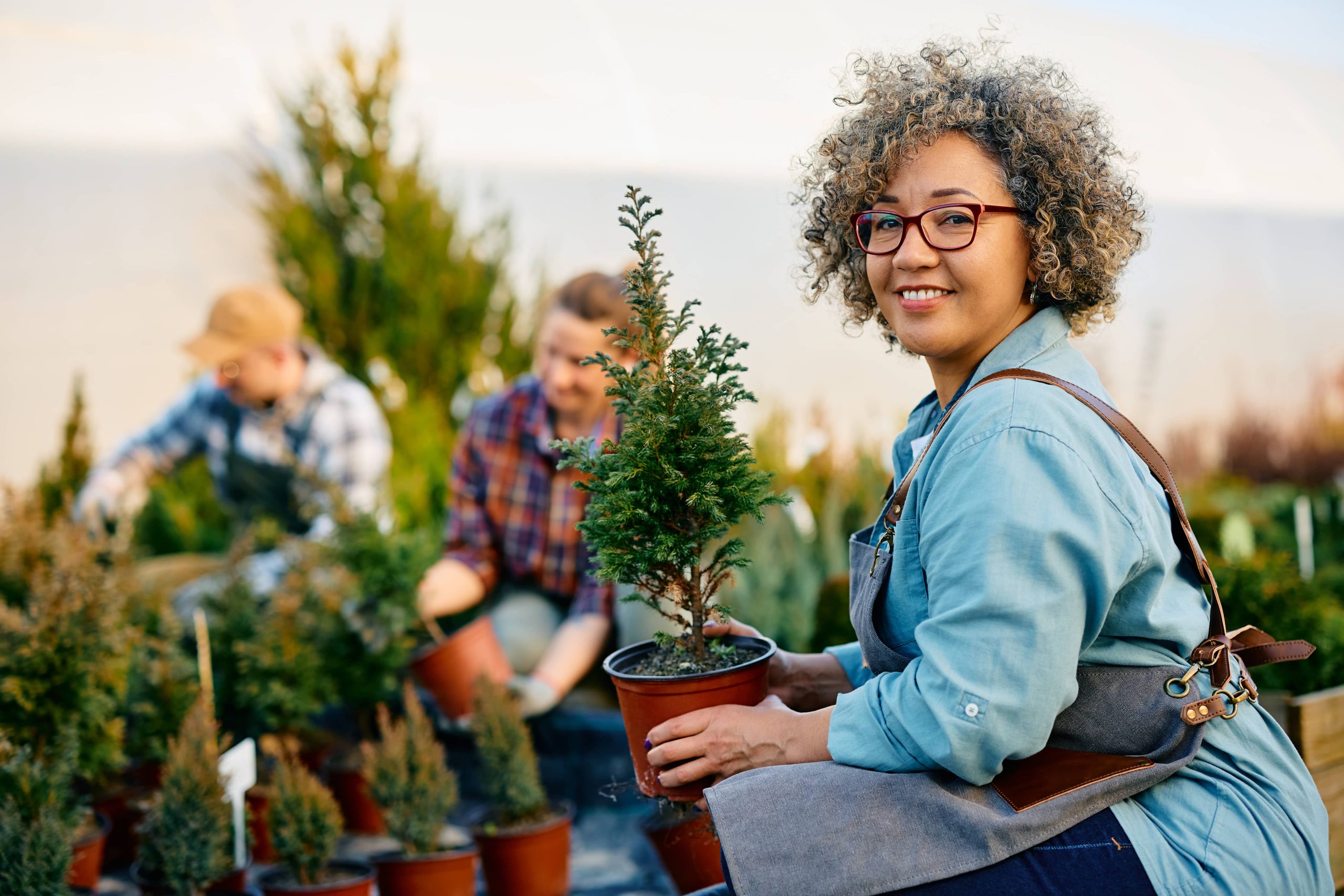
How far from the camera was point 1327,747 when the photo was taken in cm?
248

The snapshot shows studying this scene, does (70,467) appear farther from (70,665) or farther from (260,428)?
(70,665)

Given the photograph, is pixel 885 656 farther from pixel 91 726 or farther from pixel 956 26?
pixel 956 26

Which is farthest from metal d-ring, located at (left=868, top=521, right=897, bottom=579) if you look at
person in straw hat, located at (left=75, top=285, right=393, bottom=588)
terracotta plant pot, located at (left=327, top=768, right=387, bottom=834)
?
person in straw hat, located at (left=75, top=285, right=393, bottom=588)

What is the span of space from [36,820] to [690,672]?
1.69m

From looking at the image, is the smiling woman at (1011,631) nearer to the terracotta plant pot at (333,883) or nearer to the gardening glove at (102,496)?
the terracotta plant pot at (333,883)

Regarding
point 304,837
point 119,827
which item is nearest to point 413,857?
point 304,837

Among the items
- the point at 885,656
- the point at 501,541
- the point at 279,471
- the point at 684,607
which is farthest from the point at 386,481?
the point at 885,656

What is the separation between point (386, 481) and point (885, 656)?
3437 mm

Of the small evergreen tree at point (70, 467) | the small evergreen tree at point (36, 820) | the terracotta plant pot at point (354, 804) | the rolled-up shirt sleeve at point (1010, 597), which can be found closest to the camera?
the rolled-up shirt sleeve at point (1010, 597)

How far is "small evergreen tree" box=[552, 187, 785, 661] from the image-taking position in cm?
170

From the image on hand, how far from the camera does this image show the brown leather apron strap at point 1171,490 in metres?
1.48

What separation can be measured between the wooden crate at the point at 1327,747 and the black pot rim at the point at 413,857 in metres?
2.06

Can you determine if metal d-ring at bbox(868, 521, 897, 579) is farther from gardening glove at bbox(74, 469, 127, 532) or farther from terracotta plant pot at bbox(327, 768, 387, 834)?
gardening glove at bbox(74, 469, 127, 532)

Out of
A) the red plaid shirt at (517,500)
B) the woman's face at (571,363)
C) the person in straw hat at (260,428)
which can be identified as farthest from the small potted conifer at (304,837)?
the person in straw hat at (260,428)
